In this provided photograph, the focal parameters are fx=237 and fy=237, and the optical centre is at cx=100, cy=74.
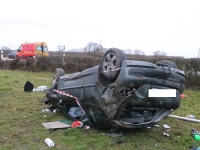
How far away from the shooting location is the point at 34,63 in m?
15.0

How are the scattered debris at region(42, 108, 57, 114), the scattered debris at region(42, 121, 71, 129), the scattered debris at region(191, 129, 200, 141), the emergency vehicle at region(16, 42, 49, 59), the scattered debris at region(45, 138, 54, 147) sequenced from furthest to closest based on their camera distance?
the emergency vehicle at region(16, 42, 49, 59)
the scattered debris at region(42, 108, 57, 114)
the scattered debris at region(42, 121, 71, 129)
the scattered debris at region(191, 129, 200, 141)
the scattered debris at region(45, 138, 54, 147)

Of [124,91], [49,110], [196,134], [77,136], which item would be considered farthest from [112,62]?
[49,110]

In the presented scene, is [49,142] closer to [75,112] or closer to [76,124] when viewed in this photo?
[76,124]

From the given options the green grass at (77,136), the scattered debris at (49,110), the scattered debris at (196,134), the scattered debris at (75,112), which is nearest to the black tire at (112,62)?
the green grass at (77,136)

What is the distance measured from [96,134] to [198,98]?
522 cm

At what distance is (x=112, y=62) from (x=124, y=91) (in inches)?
19.8

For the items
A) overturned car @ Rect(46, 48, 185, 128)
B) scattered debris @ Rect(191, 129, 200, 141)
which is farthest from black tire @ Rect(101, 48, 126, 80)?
scattered debris @ Rect(191, 129, 200, 141)

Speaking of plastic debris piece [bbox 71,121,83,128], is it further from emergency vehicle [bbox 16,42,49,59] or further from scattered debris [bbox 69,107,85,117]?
emergency vehicle [bbox 16,42,49,59]

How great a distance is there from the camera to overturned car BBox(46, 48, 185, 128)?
3.43 metres

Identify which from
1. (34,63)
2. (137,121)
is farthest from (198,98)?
(34,63)

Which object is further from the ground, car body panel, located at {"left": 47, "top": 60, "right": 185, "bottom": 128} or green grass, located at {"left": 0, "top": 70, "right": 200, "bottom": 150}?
car body panel, located at {"left": 47, "top": 60, "right": 185, "bottom": 128}

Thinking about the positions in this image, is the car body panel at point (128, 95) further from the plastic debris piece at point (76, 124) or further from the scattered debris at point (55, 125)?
the scattered debris at point (55, 125)

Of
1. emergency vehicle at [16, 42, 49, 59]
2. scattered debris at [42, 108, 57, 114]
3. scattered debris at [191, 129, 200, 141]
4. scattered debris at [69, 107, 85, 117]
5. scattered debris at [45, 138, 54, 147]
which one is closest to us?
scattered debris at [45, 138, 54, 147]

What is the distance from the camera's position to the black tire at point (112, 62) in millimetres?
3508
